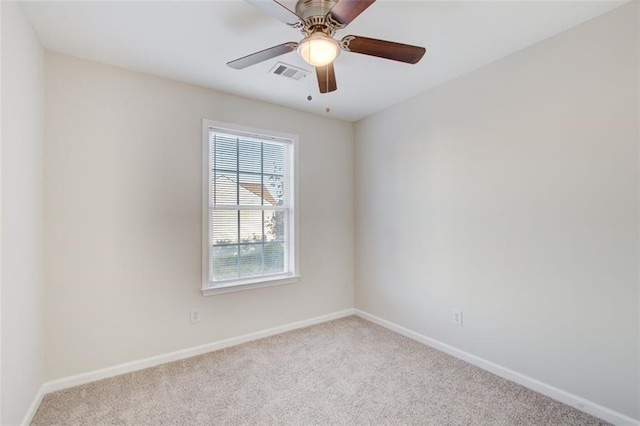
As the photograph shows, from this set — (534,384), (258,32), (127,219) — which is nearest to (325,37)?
(258,32)

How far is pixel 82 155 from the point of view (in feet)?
7.57

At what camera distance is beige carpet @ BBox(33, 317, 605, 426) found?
1885 millimetres

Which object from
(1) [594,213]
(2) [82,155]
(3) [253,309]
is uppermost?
(2) [82,155]

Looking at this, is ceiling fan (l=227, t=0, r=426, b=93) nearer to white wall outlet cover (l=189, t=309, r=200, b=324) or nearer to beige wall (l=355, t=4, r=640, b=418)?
beige wall (l=355, t=4, r=640, b=418)

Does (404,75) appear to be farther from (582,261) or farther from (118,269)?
(118,269)

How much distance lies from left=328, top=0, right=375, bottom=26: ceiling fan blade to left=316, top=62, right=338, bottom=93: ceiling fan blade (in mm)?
328

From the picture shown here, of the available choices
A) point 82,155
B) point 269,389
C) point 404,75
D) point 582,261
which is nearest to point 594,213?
point 582,261

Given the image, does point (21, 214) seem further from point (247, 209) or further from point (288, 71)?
point (288, 71)

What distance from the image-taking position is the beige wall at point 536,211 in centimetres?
181

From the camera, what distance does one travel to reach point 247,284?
303 centimetres

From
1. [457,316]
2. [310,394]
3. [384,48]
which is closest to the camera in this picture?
[384,48]

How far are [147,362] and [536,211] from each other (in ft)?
10.6

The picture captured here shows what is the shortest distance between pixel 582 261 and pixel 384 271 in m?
1.80

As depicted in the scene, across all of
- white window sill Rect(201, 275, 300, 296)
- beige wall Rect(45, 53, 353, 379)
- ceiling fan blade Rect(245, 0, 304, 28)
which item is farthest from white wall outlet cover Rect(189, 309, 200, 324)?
ceiling fan blade Rect(245, 0, 304, 28)
